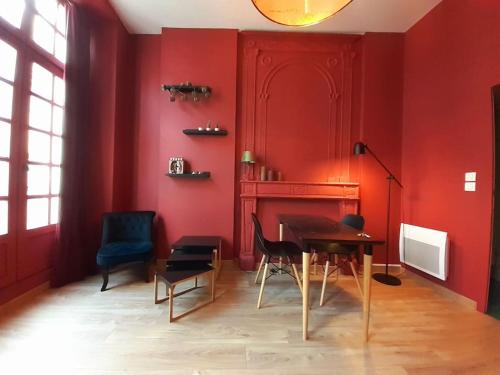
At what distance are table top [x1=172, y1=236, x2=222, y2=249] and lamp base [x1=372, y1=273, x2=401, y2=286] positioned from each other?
2.19 m

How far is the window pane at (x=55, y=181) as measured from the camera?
2787 millimetres

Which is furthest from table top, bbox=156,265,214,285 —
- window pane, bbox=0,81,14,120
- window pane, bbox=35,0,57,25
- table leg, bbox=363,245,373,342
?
window pane, bbox=35,0,57,25

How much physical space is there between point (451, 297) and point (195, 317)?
110 inches

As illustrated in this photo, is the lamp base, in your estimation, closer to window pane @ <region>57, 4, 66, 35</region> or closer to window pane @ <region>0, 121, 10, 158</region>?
window pane @ <region>0, 121, 10, 158</region>

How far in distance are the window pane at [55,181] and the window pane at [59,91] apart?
83cm

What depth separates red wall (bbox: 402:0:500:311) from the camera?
2.29m

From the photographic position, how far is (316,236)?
191 cm

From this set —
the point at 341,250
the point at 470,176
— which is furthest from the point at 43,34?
the point at 470,176

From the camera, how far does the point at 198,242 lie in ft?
9.69

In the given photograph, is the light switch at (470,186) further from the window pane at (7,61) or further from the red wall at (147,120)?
the window pane at (7,61)

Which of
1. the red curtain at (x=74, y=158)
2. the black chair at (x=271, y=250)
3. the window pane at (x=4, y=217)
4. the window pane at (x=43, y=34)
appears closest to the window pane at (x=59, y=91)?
the red curtain at (x=74, y=158)

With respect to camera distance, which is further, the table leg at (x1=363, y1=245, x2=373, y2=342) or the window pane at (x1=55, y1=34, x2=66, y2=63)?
the window pane at (x1=55, y1=34, x2=66, y2=63)

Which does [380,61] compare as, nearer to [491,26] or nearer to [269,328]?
[491,26]

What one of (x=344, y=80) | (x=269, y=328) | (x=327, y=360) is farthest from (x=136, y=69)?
(x=327, y=360)
